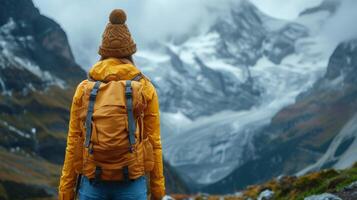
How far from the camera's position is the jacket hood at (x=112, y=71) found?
10516 millimetres

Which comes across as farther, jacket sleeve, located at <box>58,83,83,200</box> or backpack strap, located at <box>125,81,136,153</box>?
jacket sleeve, located at <box>58,83,83,200</box>

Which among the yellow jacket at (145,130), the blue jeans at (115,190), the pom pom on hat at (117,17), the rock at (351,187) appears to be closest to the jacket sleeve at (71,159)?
the yellow jacket at (145,130)

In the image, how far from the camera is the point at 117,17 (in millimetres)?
11156

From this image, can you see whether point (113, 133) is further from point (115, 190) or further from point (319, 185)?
point (319, 185)

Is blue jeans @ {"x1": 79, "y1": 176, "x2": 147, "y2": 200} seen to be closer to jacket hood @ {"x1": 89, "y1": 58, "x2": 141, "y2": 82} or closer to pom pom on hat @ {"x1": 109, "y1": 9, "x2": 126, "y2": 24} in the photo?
jacket hood @ {"x1": 89, "y1": 58, "x2": 141, "y2": 82}

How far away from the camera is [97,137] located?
9.86 m

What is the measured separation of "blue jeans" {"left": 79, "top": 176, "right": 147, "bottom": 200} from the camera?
10.1 metres

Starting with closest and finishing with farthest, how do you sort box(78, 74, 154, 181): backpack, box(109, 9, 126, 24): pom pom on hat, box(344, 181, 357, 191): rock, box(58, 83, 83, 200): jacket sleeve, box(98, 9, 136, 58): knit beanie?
box(78, 74, 154, 181): backpack → box(58, 83, 83, 200): jacket sleeve → box(98, 9, 136, 58): knit beanie → box(109, 9, 126, 24): pom pom on hat → box(344, 181, 357, 191): rock

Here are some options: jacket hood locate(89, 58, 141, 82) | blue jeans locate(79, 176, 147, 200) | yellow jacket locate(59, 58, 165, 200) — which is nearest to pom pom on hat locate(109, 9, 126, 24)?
jacket hood locate(89, 58, 141, 82)

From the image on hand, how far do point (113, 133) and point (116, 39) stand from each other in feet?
6.52

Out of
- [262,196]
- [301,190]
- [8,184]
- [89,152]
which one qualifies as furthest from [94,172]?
A: [8,184]

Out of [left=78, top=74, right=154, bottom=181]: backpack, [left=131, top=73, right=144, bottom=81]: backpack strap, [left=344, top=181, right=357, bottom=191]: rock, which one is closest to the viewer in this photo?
[left=78, top=74, right=154, bottom=181]: backpack

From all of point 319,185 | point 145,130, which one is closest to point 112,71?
point 145,130

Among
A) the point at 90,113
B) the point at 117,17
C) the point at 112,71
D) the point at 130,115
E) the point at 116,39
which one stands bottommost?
the point at 130,115
